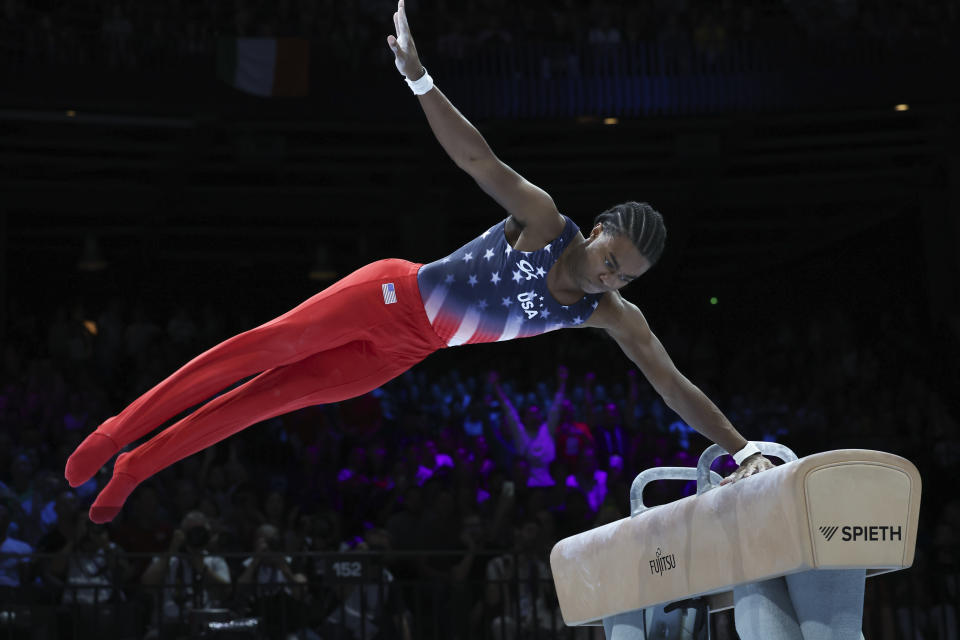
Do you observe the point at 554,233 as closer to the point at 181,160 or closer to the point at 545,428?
the point at 545,428

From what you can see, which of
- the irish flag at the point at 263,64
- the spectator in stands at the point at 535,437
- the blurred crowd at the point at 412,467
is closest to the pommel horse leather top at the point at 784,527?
Result: the blurred crowd at the point at 412,467

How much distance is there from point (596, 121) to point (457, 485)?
4778 millimetres

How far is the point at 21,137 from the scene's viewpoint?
476 inches

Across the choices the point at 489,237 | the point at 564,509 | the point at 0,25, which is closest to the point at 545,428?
the point at 564,509

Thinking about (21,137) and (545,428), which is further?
(21,137)

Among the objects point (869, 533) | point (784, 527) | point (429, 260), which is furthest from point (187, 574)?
point (429, 260)

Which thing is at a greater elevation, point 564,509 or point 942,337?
point 942,337

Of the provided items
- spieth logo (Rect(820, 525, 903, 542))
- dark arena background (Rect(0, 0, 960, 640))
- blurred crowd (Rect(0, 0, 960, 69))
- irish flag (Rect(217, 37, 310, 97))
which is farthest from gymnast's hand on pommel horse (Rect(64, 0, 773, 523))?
blurred crowd (Rect(0, 0, 960, 69))

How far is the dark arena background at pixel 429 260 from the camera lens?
721 cm

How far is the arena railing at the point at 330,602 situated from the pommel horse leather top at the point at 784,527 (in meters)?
2.91

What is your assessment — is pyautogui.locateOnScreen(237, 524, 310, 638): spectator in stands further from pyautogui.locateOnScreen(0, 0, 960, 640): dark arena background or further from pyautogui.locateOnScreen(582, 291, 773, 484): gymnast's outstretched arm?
pyautogui.locateOnScreen(582, 291, 773, 484): gymnast's outstretched arm

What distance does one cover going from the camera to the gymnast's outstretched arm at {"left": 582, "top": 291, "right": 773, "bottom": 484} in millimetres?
3760

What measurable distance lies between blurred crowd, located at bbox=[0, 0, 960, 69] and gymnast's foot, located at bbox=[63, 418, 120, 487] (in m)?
8.00

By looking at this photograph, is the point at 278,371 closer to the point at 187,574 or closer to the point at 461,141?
the point at 461,141
